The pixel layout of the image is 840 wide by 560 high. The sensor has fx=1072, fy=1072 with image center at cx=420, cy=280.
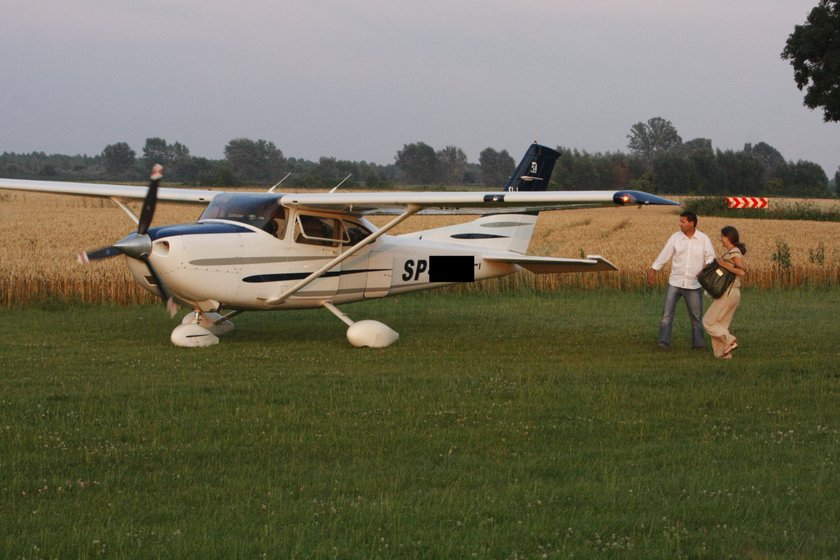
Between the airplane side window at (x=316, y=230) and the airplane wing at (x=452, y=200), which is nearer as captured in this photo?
the airplane wing at (x=452, y=200)

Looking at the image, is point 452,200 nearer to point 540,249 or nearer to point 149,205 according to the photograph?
point 149,205

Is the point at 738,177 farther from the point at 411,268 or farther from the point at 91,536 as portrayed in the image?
the point at 91,536

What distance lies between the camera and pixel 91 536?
5688 mm

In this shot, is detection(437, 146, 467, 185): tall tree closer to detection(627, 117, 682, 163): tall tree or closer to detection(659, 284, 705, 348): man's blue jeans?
detection(627, 117, 682, 163): tall tree

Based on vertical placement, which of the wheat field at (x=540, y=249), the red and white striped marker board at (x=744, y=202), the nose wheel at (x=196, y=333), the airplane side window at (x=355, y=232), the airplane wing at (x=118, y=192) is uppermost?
the red and white striped marker board at (x=744, y=202)

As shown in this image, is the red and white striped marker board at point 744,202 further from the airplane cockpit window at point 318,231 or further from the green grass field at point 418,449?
the airplane cockpit window at point 318,231

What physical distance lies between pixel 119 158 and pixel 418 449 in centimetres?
8635

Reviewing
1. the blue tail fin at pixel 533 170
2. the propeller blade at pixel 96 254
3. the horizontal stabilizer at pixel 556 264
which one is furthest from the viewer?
the blue tail fin at pixel 533 170

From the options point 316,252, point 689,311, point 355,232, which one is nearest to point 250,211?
point 316,252

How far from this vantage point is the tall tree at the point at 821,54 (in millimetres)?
41844

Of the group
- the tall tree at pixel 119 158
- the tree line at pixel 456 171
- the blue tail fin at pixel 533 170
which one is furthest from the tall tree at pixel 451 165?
the blue tail fin at pixel 533 170

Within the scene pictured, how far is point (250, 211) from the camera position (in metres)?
14.1

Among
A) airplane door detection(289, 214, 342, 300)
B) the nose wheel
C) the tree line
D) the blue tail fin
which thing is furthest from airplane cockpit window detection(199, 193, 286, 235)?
the tree line

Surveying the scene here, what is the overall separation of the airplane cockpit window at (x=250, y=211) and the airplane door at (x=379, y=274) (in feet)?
5.34
